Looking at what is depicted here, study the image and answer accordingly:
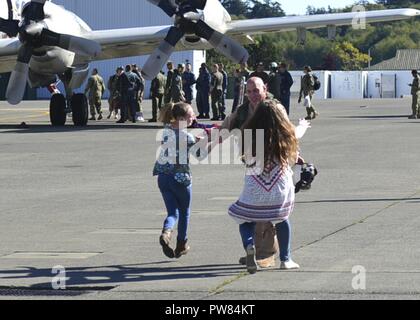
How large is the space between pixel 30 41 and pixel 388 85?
64091mm

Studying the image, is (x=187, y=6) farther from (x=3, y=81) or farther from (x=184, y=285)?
(x=3, y=81)

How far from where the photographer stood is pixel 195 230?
13.6 metres

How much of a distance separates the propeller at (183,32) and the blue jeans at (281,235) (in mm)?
19982

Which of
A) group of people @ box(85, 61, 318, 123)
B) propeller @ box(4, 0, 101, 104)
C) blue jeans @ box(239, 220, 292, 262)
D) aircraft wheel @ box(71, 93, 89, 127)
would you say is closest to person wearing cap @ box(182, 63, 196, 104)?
group of people @ box(85, 61, 318, 123)

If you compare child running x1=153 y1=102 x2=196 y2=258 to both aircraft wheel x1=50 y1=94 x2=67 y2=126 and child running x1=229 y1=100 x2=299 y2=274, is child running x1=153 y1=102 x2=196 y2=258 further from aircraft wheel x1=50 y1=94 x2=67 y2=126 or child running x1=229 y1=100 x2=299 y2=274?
aircraft wheel x1=50 y1=94 x2=67 y2=126

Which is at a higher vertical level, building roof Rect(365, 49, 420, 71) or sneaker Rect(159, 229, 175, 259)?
building roof Rect(365, 49, 420, 71)

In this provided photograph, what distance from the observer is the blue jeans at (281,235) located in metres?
10.9

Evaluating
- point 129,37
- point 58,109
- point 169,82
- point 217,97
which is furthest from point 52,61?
point 217,97

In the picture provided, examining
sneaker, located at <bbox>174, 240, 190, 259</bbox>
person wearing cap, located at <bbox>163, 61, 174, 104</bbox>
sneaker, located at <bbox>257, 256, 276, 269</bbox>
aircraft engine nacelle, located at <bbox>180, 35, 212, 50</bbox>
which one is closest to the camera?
sneaker, located at <bbox>257, 256, 276, 269</bbox>

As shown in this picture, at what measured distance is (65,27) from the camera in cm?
3203

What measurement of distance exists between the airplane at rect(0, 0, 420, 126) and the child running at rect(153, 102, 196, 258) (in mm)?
19095

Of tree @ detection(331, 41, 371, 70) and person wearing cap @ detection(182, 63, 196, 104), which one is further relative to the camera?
tree @ detection(331, 41, 371, 70)

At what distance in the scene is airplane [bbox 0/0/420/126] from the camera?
101ft

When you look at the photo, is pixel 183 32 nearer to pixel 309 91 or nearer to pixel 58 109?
pixel 58 109
